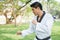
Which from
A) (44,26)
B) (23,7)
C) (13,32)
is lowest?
(13,32)

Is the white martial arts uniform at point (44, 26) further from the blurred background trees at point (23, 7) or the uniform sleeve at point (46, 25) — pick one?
the blurred background trees at point (23, 7)

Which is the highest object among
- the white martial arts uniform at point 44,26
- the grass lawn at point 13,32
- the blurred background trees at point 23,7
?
the blurred background trees at point 23,7

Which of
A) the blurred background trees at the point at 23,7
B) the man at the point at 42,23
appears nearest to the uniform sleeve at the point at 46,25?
the man at the point at 42,23

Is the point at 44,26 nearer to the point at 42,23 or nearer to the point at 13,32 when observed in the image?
the point at 42,23

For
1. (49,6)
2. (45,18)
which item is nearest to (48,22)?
(45,18)

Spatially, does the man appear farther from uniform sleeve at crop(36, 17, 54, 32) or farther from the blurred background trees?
the blurred background trees

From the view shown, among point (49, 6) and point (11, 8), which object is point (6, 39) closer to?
point (11, 8)

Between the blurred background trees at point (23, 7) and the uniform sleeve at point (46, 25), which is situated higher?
the blurred background trees at point (23, 7)

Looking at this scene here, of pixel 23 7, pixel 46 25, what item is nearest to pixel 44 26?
pixel 46 25

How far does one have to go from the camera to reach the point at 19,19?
326cm

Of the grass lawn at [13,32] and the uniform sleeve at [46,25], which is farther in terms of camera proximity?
the grass lawn at [13,32]

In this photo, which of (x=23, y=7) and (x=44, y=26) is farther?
(x=23, y=7)

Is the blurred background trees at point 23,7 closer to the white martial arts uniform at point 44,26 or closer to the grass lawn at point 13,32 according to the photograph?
the grass lawn at point 13,32

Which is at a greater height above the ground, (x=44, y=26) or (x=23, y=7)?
(x=23, y=7)
